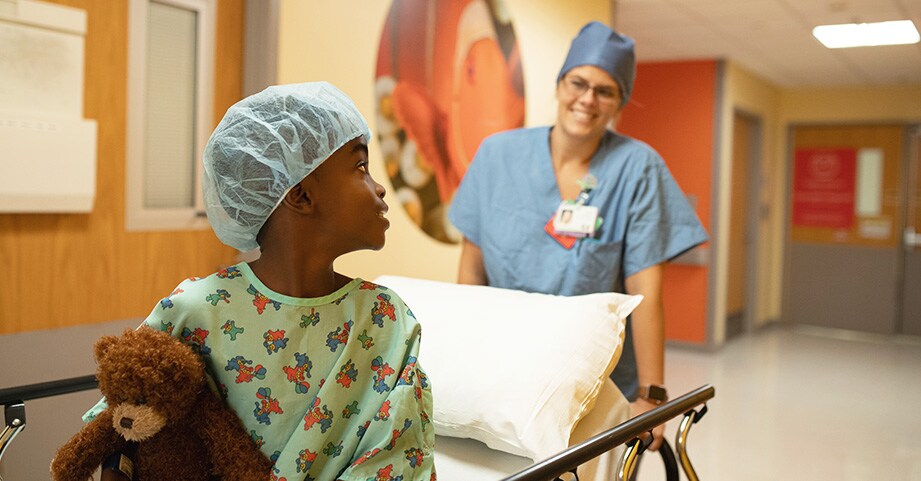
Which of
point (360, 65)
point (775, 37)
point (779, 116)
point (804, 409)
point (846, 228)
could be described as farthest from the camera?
point (779, 116)

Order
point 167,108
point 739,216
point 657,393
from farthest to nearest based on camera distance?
point 739,216, point 167,108, point 657,393

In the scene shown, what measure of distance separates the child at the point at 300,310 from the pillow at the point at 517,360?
1.51 feet

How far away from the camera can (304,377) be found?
3.98 ft

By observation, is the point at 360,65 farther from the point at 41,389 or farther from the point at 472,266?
the point at 41,389

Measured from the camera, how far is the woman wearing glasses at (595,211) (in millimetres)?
2164

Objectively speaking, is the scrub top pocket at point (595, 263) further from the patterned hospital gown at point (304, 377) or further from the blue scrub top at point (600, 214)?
the patterned hospital gown at point (304, 377)

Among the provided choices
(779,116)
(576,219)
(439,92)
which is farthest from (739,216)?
(576,219)

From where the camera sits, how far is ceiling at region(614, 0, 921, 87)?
542 cm

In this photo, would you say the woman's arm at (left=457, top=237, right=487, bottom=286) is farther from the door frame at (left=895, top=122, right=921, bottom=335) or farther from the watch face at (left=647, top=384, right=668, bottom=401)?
the door frame at (left=895, top=122, right=921, bottom=335)

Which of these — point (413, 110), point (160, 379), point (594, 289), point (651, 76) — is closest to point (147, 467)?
point (160, 379)

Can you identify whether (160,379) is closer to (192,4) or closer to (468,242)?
(468,242)

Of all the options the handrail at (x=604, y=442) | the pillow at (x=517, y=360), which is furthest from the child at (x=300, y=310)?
the pillow at (x=517, y=360)

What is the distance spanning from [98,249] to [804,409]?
15.3 feet

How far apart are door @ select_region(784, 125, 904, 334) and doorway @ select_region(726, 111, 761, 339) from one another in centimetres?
88
